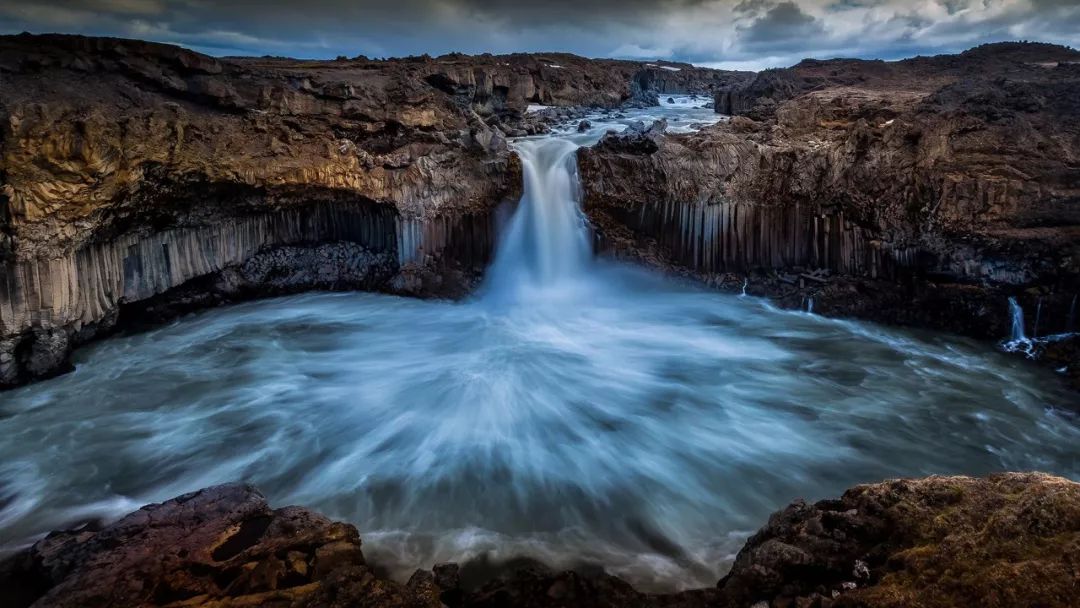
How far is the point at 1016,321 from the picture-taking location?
29.7 feet

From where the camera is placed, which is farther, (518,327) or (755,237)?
(755,237)

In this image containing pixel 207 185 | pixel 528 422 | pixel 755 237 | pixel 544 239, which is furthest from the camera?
pixel 544 239

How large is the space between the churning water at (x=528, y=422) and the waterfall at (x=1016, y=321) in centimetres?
→ 50

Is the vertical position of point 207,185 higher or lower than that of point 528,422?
higher

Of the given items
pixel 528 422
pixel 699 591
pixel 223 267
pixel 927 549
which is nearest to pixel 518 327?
pixel 528 422

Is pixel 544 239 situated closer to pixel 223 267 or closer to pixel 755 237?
pixel 755 237

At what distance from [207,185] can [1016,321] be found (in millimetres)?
12742

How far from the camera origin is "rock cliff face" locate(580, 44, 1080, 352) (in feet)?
29.9

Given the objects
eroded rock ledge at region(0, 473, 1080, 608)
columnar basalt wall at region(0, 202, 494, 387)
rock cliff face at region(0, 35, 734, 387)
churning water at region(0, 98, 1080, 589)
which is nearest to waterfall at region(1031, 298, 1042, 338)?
churning water at region(0, 98, 1080, 589)

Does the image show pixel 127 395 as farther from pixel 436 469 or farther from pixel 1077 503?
pixel 1077 503

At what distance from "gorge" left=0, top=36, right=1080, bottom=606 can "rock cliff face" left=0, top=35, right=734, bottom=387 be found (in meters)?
0.05

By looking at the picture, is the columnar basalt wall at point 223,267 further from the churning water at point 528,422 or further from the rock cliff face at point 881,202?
the rock cliff face at point 881,202

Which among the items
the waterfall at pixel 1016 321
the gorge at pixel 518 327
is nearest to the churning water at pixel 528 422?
the gorge at pixel 518 327

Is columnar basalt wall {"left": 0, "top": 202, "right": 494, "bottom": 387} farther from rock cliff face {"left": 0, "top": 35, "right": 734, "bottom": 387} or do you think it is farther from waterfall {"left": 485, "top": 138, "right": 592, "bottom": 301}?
waterfall {"left": 485, "top": 138, "right": 592, "bottom": 301}
